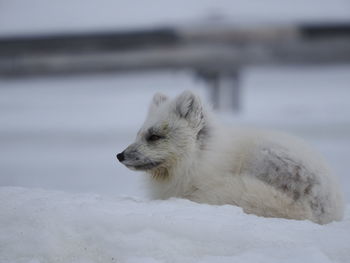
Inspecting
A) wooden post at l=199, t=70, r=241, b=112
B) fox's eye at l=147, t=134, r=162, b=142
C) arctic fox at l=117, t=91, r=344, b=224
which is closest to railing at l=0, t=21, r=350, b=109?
wooden post at l=199, t=70, r=241, b=112

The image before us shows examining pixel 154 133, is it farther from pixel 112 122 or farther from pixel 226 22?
pixel 112 122

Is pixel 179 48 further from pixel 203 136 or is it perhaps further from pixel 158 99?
pixel 203 136

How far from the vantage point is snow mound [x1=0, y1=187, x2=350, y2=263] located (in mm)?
2135

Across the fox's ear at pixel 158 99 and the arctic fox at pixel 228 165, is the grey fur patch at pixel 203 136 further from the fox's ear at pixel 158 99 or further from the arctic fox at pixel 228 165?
the fox's ear at pixel 158 99

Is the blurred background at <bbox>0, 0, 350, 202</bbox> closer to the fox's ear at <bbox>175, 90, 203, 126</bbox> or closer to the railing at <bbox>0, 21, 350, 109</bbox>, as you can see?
the railing at <bbox>0, 21, 350, 109</bbox>

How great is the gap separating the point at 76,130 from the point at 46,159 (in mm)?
1325

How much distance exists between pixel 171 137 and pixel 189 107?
23cm

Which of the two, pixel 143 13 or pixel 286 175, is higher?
pixel 143 13

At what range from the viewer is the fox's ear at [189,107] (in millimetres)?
3305

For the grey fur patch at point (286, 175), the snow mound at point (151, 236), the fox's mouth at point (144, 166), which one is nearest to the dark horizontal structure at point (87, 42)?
the fox's mouth at point (144, 166)

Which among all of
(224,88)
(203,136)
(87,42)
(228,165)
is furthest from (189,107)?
(224,88)

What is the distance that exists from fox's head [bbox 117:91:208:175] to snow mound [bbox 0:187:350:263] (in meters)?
0.71

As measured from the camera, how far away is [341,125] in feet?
25.6

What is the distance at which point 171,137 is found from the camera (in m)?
3.30
